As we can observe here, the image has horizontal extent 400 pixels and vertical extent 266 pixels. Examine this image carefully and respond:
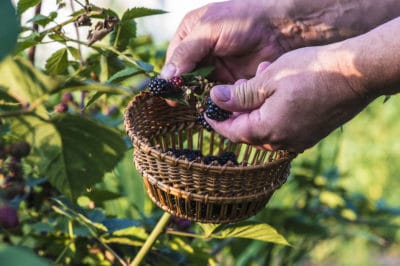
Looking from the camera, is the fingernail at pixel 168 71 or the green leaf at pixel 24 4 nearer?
the green leaf at pixel 24 4

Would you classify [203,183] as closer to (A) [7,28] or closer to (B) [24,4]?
(B) [24,4]

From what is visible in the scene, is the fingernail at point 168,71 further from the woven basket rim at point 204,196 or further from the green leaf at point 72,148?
the green leaf at point 72,148

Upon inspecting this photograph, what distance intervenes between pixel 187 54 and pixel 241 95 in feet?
0.62

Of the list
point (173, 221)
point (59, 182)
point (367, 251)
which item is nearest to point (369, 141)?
point (367, 251)

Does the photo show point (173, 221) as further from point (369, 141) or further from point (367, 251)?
point (369, 141)

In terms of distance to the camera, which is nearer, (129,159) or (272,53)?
(272,53)

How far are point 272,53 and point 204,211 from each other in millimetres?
595

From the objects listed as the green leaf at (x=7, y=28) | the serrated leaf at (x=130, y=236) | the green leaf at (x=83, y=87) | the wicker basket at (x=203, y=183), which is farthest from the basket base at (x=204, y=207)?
the green leaf at (x=7, y=28)

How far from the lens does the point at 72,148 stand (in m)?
0.64

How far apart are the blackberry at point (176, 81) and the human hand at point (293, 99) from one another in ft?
0.21

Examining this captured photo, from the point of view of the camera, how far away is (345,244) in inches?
116

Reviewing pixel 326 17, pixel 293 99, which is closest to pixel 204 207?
pixel 293 99

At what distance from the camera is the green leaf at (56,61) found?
3.82 ft

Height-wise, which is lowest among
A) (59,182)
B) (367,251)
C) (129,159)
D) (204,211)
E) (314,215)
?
(367,251)
